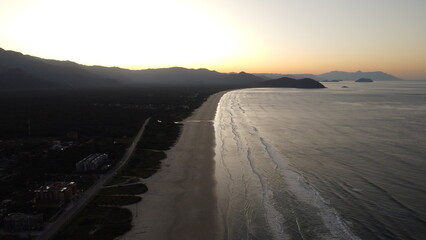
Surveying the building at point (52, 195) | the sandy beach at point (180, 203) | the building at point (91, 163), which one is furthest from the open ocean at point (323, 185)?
the building at point (91, 163)

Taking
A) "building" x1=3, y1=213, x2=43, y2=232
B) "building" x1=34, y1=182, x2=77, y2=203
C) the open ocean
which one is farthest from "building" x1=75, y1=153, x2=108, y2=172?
"building" x1=3, y1=213, x2=43, y2=232

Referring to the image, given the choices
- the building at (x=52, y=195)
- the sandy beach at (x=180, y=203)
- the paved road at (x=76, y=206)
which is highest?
the building at (x=52, y=195)

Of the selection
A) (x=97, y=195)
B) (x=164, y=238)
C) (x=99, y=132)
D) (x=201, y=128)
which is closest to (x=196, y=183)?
(x=97, y=195)

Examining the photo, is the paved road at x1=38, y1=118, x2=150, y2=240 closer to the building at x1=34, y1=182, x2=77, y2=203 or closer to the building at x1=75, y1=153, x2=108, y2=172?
the building at x1=34, y1=182, x2=77, y2=203

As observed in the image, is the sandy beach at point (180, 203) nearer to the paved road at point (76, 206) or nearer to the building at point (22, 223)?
the paved road at point (76, 206)

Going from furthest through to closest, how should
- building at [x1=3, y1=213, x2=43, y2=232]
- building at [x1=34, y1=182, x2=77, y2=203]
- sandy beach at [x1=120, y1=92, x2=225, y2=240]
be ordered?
building at [x1=34, y1=182, x2=77, y2=203]
sandy beach at [x1=120, y1=92, x2=225, y2=240]
building at [x1=3, y1=213, x2=43, y2=232]

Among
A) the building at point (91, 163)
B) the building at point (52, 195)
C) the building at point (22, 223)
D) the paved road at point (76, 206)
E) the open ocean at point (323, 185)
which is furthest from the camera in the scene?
the building at point (91, 163)
